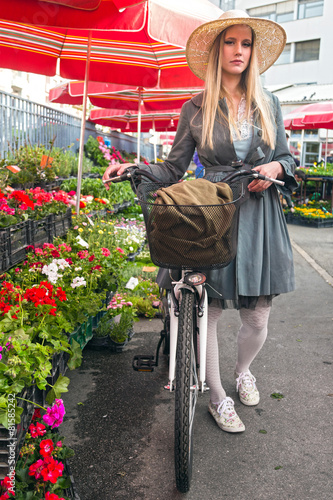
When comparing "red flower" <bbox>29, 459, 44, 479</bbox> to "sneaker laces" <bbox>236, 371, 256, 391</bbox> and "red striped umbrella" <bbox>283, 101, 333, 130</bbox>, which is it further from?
"red striped umbrella" <bbox>283, 101, 333, 130</bbox>

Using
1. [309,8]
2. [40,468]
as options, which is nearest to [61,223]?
[40,468]

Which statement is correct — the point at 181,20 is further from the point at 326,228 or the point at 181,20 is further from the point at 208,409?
the point at 326,228

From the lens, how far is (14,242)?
11.7ft

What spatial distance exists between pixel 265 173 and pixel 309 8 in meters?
41.1

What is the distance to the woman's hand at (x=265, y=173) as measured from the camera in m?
2.49

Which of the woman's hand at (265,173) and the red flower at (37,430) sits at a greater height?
the woman's hand at (265,173)

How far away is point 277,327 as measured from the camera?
16.0 feet

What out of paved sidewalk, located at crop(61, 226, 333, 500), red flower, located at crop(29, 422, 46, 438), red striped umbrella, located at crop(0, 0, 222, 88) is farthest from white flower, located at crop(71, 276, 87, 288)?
red striped umbrella, located at crop(0, 0, 222, 88)

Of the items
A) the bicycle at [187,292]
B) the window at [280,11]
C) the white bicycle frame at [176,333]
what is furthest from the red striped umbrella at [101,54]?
the window at [280,11]

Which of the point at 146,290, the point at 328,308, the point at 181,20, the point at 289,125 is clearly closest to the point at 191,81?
the point at 181,20

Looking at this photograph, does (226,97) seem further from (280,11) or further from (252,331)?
(280,11)

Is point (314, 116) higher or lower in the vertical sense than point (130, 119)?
higher

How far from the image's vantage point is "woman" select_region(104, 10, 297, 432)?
268cm

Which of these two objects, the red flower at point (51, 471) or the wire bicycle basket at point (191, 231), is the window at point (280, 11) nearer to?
the wire bicycle basket at point (191, 231)
